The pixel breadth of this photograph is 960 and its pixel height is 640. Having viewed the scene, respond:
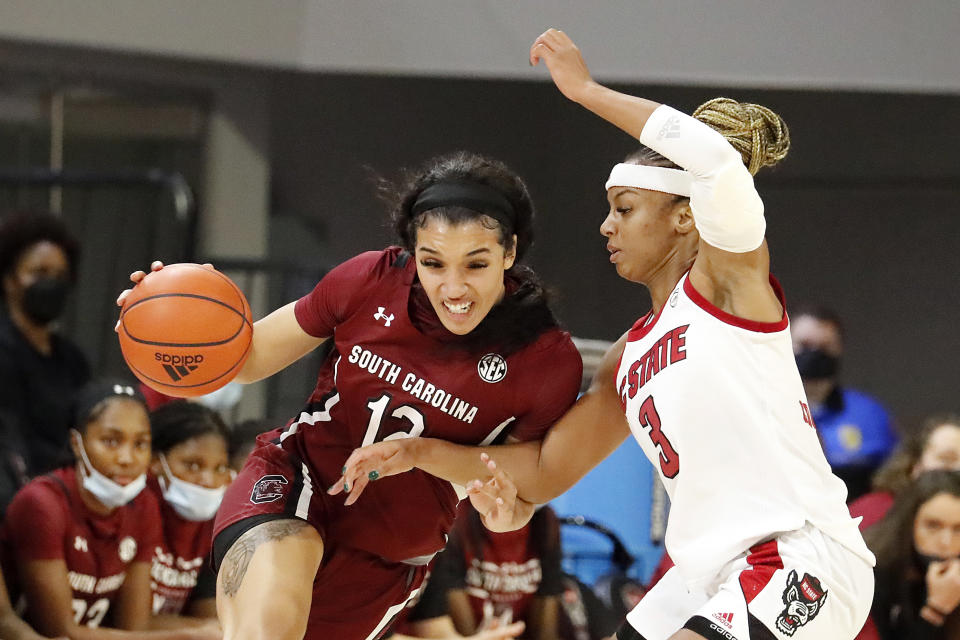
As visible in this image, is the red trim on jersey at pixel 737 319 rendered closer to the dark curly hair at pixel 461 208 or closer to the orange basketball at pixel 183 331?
the dark curly hair at pixel 461 208

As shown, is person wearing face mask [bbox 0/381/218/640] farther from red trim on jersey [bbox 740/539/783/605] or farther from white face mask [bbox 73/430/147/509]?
red trim on jersey [bbox 740/539/783/605]

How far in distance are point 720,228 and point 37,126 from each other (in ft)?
19.6

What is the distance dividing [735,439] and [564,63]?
1.00 metres

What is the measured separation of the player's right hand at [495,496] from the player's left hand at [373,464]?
0.18 m

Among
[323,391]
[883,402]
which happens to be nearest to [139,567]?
[323,391]

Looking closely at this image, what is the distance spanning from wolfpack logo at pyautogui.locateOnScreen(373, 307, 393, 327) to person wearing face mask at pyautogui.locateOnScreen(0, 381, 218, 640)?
196 centimetres

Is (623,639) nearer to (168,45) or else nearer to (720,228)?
(720,228)

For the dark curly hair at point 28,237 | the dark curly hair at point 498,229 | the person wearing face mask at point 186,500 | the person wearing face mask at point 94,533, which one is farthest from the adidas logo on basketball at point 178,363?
the dark curly hair at point 28,237

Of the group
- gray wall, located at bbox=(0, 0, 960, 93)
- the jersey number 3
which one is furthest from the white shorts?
gray wall, located at bbox=(0, 0, 960, 93)

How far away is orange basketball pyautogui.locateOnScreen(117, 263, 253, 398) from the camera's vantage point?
3.00 m

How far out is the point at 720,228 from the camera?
2.56 meters

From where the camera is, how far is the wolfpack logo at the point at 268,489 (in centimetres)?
315

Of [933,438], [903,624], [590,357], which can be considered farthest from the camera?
[590,357]

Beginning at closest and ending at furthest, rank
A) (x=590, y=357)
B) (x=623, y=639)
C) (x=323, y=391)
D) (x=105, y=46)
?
(x=623, y=639) < (x=323, y=391) < (x=590, y=357) < (x=105, y=46)
